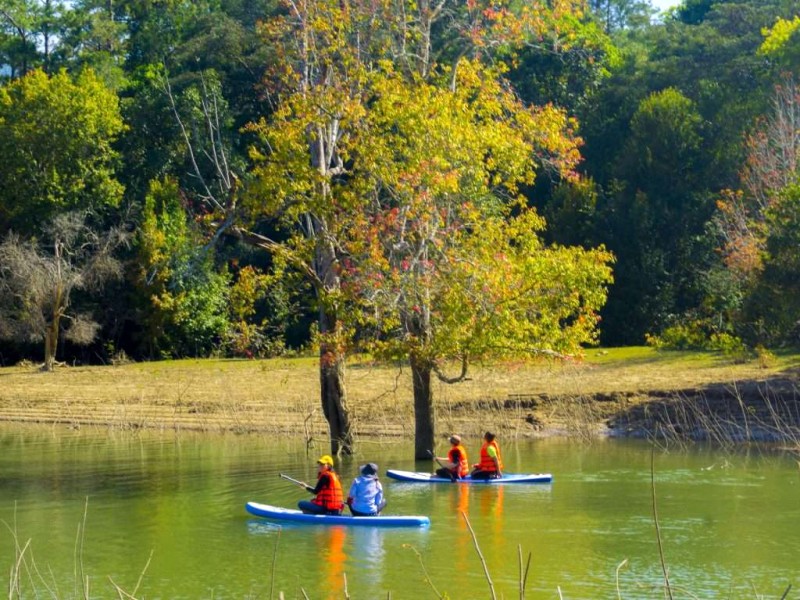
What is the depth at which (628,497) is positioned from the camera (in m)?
22.5

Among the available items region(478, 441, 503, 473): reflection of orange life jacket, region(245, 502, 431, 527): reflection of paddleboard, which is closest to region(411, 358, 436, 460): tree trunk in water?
region(478, 441, 503, 473): reflection of orange life jacket

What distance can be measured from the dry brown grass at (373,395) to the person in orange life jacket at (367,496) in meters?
5.95

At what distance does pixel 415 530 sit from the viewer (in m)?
19.8

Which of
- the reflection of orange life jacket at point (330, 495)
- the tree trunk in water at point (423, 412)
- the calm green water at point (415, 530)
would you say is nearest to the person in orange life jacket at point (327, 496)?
the reflection of orange life jacket at point (330, 495)

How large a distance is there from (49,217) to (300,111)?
1027 inches

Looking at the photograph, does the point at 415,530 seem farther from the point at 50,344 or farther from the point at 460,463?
the point at 50,344

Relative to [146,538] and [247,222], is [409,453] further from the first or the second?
[146,538]

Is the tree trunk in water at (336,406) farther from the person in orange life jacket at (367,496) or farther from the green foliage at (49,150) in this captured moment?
the green foliage at (49,150)

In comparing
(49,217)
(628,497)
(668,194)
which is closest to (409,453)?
(628,497)

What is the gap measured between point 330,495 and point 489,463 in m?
4.25

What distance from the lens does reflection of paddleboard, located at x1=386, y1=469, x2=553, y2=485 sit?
78.1ft

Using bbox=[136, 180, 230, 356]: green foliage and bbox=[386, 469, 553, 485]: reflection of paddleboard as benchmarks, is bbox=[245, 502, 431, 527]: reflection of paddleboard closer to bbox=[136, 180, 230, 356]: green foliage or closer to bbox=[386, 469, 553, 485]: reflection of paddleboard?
bbox=[386, 469, 553, 485]: reflection of paddleboard

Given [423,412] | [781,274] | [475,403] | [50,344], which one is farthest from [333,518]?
[50,344]

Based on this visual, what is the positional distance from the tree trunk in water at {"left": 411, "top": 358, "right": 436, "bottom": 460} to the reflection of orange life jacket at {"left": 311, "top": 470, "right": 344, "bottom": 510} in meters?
5.52
